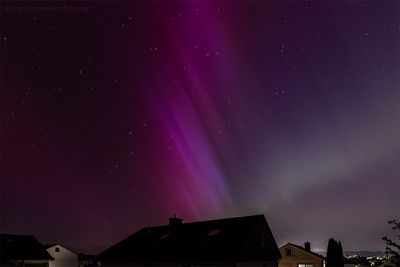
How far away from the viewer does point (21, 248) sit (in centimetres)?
5831

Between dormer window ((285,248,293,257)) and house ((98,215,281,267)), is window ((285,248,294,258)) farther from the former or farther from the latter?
house ((98,215,281,267))

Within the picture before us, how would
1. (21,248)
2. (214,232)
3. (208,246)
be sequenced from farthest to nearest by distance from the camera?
(21,248), (214,232), (208,246)

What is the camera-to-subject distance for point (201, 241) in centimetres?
3916

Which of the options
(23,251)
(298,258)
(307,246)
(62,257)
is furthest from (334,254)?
(62,257)

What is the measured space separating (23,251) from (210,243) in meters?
30.7

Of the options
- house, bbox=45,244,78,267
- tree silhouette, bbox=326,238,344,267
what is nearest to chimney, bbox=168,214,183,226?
tree silhouette, bbox=326,238,344,267

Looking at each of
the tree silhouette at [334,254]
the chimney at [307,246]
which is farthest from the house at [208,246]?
the tree silhouette at [334,254]

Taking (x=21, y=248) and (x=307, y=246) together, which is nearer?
(x=307, y=246)

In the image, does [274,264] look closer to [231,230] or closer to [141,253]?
[231,230]

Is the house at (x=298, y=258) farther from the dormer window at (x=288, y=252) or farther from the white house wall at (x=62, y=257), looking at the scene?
the white house wall at (x=62, y=257)

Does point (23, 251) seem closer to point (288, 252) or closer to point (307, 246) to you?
point (288, 252)

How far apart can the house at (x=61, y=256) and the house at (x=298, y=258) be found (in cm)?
3602

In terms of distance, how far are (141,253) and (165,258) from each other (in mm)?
4259

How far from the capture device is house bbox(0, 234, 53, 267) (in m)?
55.5
